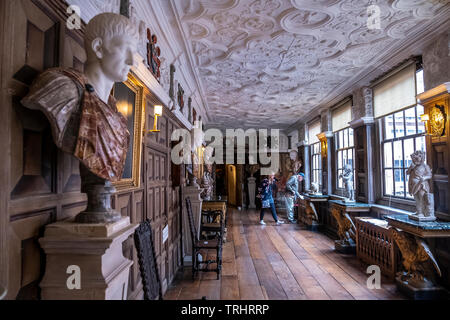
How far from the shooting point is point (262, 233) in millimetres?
7125

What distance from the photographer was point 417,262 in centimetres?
340

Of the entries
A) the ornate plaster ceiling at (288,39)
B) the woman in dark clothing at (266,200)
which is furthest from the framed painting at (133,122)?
the woman in dark clothing at (266,200)

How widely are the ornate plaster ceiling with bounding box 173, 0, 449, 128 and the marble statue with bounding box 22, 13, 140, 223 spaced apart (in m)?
2.11

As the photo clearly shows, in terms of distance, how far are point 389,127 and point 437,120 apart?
1617 mm

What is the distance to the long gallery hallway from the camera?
135 inches

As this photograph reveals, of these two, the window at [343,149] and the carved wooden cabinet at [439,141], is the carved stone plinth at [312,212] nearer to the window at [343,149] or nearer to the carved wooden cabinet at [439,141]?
the window at [343,149]

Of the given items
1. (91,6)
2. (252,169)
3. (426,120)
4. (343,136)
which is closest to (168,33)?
(91,6)

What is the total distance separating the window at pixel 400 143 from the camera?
14.1ft

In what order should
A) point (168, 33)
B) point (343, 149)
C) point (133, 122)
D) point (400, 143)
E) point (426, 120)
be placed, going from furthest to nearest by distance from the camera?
point (343, 149) < point (400, 143) < point (426, 120) < point (168, 33) < point (133, 122)

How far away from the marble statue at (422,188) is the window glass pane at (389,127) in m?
1.84

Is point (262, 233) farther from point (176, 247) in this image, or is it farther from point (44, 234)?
point (44, 234)

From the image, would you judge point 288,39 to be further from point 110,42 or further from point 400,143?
point 110,42

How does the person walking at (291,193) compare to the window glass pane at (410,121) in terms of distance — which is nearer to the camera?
the window glass pane at (410,121)
